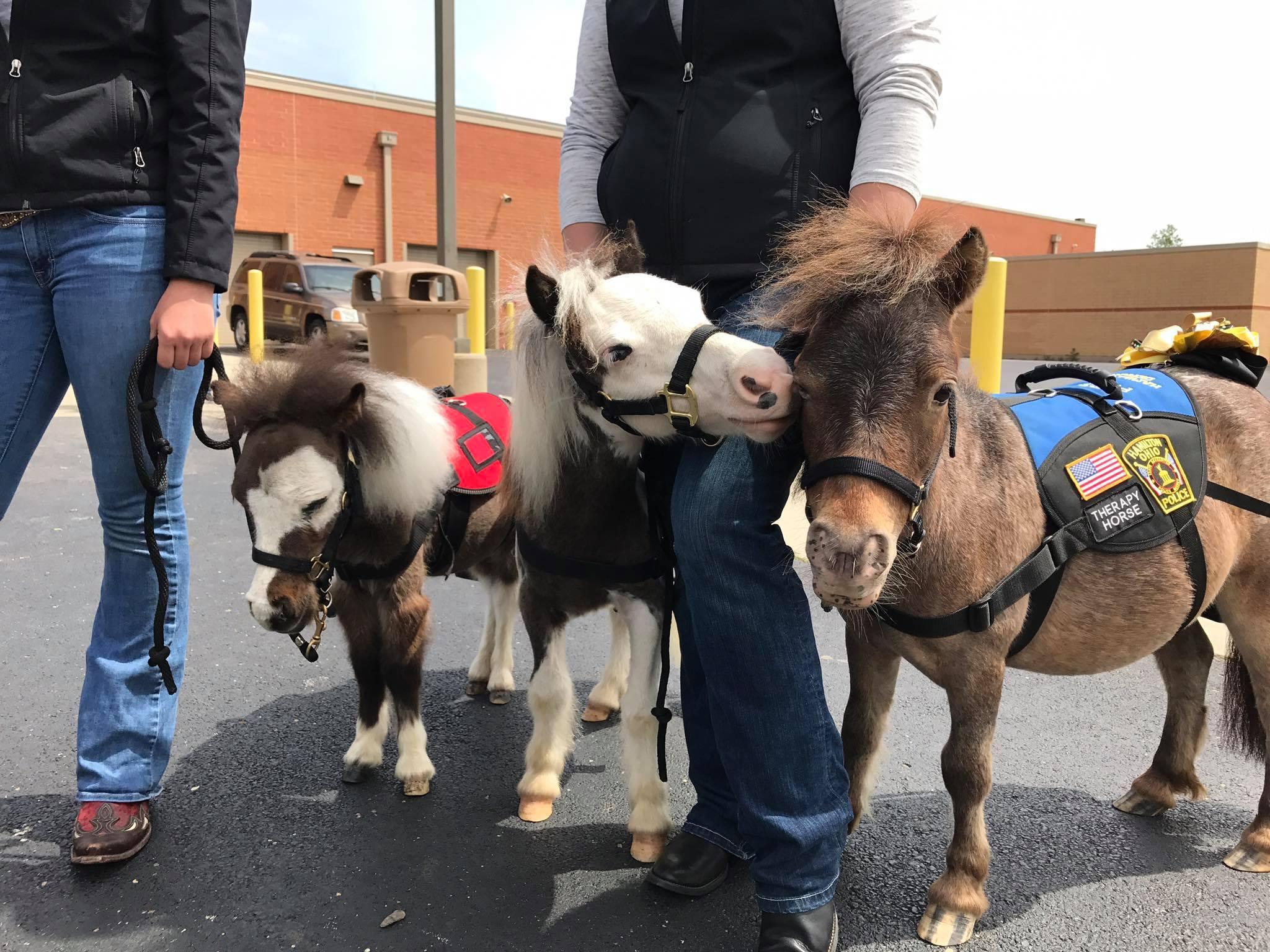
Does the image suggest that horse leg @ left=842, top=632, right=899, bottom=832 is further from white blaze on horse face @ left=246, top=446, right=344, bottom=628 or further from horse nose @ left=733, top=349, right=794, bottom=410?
white blaze on horse face @ left=246, top=446, right=344, bottom=628

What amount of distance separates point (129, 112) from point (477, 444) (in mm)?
1540

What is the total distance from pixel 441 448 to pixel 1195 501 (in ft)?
7.22

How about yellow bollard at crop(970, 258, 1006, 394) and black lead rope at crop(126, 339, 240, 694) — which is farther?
yellow bollard at crop(970, 258, 1006, 394)

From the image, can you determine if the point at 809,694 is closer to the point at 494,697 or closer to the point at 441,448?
the point at 441,448

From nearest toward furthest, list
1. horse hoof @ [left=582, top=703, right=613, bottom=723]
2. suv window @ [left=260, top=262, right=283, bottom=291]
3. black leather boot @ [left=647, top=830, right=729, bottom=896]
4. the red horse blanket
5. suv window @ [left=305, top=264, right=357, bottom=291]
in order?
black leather boot @ [left=647, top=830, right=729, bottom=896], the red horse blanket, horse hoof @ [left=582, top=703, right=613, bottom=723], suv window @ [left=305, top=264, right=357, bottom=291], suv window @ [left=260, top=262, right=283, bottom=291]

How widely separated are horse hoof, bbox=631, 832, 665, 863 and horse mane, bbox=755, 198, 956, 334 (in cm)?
153

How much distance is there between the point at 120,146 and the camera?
2139 mm

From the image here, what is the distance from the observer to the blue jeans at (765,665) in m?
1.89

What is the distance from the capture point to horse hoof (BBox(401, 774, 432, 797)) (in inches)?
112

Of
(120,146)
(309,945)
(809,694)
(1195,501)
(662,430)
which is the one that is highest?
(120,146)

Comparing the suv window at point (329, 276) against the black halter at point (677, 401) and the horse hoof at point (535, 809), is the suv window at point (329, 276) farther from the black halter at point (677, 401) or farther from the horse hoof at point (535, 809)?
the black halter at point (677, 401)

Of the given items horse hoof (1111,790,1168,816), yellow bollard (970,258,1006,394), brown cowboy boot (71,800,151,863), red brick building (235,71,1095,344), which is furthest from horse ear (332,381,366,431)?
red brick building (235,71,1095,344)

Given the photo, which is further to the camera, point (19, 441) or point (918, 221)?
point (19, 441)

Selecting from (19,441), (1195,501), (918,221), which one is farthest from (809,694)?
(19,441)
